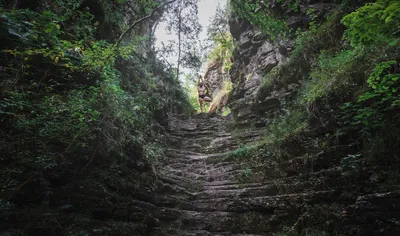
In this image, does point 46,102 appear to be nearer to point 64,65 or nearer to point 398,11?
point 64,65

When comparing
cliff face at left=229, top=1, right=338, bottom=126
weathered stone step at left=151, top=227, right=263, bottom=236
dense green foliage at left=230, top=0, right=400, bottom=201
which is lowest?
weathered stone step at left=151, top=227, right=263, bottom=236

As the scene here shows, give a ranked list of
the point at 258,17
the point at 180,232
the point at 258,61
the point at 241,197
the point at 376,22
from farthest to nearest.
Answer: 1. the point at 258,61
2. the point at 258,17
3. the point at 241,197
4. the point at 180,232
5. the point at 376,22

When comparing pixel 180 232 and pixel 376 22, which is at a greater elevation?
pixel 376 22

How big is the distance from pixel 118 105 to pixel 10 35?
2164 millimetres

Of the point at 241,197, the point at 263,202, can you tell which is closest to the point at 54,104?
the point at 241,197

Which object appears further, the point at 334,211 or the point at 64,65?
the point at 64,65

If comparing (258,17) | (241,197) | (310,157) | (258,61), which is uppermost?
(258,61)

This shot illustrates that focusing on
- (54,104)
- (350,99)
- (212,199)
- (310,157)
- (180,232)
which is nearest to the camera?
(54,104)

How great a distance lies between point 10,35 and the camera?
A: 361 centimetres

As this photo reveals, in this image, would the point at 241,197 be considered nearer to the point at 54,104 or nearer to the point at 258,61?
the point at 54,104

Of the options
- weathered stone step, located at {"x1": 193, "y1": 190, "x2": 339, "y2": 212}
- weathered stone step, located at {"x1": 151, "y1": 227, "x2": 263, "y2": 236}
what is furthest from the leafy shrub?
weathered stone step, located at {"x1": 151, "y1": 227, "x2": 263, "y2": 236}

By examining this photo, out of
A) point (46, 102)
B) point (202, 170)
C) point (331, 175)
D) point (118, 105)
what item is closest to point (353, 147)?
point (331, 175)

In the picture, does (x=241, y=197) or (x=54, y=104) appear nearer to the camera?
(x=54, y=104)

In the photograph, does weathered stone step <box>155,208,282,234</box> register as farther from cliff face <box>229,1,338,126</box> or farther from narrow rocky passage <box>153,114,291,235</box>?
cliff face <box>229,1,338,126</box>
